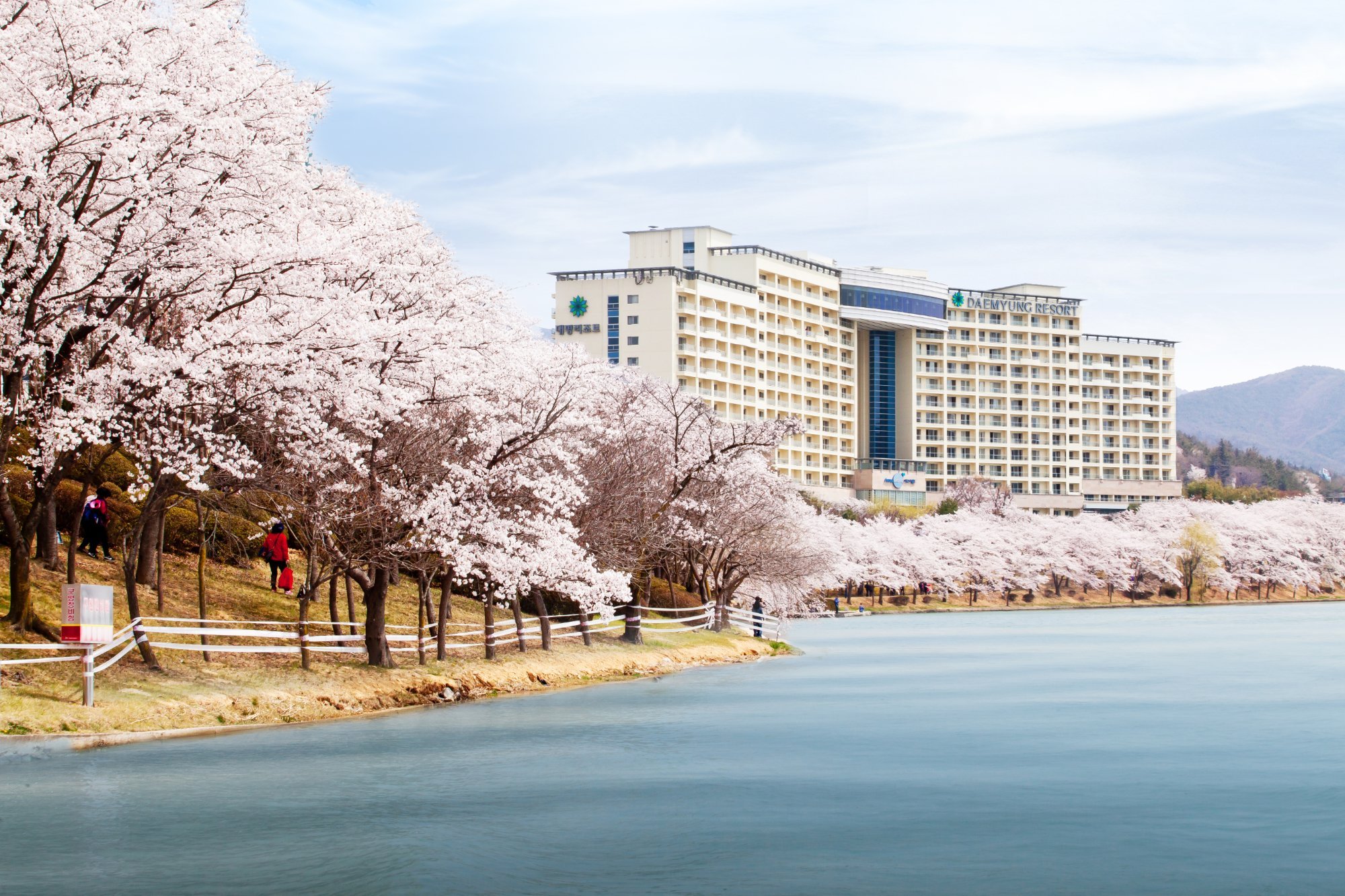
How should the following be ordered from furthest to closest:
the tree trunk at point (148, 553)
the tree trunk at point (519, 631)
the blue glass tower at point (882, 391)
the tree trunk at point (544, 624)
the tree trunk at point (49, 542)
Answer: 1. the blue glass tower at point (882, 391)
2. the tree trunk at point (544, 624)
3. the tree trunk at point (519, 631)
4. the tree trunk at point (148, 553)
5. the tree trunk at point (49, 542)

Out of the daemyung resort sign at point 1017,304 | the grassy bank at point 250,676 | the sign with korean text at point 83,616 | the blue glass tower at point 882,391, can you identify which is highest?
the daemyung resort sign at point 1017,304

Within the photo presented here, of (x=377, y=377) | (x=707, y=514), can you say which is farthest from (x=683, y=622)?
(x=377, y=377)

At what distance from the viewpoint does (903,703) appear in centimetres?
3288

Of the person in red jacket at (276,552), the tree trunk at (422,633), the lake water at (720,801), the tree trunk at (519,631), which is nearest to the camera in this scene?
the lake water at (720,801)

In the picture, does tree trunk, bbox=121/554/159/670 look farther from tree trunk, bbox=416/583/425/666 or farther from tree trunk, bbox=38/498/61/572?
tree trunk, bbox=416/583/425/666

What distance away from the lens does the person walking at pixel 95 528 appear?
30516 mm

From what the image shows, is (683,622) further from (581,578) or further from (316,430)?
(316,430)

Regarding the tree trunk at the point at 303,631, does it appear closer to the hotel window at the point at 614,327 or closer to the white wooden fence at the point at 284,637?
the white wooden fence at the point at 284,637

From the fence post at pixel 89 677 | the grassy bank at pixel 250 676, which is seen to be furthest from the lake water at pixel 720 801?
→ the fence post at pixel 89 677

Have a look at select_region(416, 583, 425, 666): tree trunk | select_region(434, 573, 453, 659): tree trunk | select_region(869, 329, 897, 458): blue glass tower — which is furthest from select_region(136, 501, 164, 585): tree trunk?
select_region(869, 329, 897, 458): blue glass tower

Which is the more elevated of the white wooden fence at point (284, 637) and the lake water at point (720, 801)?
the white wooden fence at point (284, 637)

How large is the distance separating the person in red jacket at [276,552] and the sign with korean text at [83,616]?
9.92 meters

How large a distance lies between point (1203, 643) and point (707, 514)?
2078 cm

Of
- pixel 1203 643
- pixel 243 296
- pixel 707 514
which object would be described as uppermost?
pixel 243 296
